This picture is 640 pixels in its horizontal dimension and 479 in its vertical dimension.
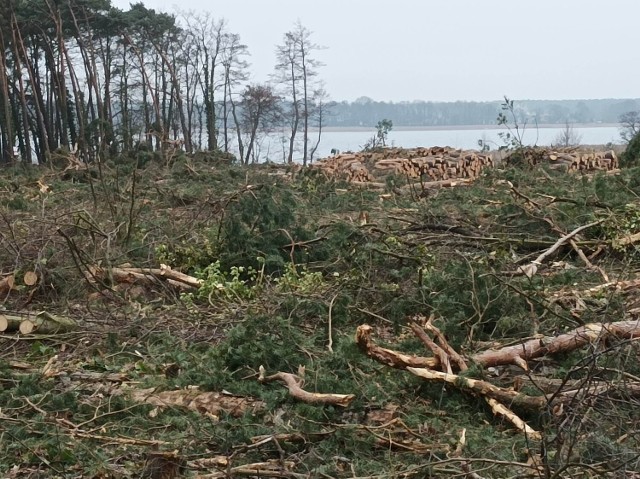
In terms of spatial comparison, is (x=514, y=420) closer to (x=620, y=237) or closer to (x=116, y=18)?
(x=620, y=237)

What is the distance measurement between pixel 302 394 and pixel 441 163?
1552 centimetres

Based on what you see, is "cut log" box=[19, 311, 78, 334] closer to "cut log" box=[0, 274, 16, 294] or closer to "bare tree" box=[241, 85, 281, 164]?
"cut log" box=[0, 274, 16, 294]

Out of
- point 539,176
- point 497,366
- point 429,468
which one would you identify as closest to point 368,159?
point 539,176

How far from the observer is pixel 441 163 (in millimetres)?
19766

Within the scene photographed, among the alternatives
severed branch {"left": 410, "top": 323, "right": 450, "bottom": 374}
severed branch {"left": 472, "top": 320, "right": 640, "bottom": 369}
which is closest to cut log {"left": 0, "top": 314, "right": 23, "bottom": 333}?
severed branch {"left": 410, "top": 323, "right": 450, "bottom": 374}

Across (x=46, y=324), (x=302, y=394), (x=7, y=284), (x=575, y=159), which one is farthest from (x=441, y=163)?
(x=302, y=394)

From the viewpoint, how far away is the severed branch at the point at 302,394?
457cm

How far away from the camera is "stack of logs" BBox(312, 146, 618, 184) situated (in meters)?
18.7

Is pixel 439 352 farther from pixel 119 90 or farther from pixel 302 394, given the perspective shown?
pixel 119 90

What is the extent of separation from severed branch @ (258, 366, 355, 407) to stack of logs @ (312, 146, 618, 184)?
42.0ft

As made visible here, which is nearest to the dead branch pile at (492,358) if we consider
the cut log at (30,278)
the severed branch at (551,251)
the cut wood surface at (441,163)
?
the severed branch at (551,251)

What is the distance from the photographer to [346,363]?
5219mm

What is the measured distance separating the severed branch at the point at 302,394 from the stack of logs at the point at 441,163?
12806 mm

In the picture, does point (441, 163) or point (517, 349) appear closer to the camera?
point (517, 349)
